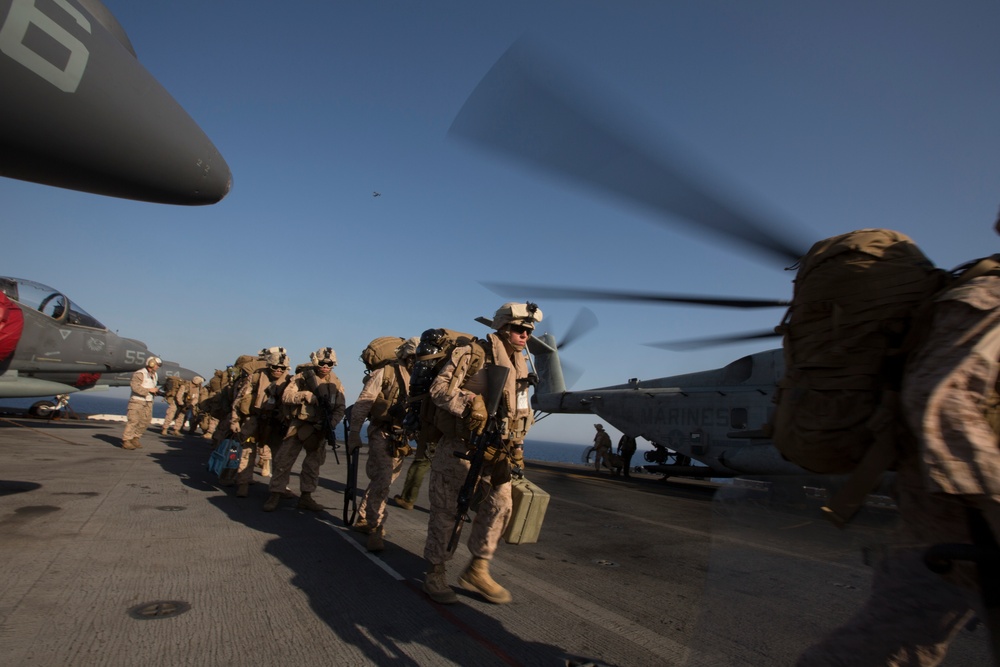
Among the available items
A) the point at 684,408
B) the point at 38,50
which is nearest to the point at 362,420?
the point at 38,50

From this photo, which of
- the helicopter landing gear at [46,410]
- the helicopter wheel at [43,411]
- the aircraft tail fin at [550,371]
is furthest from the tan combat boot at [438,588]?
the helicopter wheel at [43,411]

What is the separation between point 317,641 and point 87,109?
3014mm

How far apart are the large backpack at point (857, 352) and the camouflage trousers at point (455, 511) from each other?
84.3 inches

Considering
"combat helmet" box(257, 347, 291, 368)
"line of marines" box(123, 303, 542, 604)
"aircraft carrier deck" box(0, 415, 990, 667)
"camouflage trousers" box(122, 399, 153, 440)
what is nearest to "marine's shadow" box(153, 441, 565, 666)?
"aircraft carrier deck" box(0, 415, 990, 667)

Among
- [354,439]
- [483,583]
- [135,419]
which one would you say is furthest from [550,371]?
[483,583]

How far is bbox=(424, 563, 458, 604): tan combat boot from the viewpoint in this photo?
3.19m

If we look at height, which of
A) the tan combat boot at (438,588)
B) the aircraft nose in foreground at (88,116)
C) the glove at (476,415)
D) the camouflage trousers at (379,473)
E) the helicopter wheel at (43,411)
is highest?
the aircraft nose in foreground at (88,116)

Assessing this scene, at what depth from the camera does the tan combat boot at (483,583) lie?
327cm

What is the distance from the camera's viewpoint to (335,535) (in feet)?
16.0

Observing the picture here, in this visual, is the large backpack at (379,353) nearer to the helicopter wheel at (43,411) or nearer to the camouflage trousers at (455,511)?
the camouflage trousers at (455,511)

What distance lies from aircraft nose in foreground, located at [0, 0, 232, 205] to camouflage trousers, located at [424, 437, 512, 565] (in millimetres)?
2556

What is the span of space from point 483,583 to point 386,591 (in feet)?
2.11

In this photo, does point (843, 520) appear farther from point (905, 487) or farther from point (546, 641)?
point (546, 641)

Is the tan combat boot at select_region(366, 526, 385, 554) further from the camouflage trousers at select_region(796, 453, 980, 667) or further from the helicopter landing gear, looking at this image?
the helicopter landing gear
